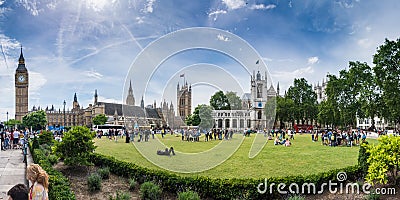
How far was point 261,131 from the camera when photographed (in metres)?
62.6

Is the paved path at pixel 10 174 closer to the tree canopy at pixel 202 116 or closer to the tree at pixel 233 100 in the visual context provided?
the tree canopy at pixel 202 116

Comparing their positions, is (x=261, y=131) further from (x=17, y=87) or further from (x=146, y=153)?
(x=17, y=87)

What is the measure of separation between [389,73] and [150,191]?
4091cm

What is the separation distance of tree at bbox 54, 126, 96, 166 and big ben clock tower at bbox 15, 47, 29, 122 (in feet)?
517

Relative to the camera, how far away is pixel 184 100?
61.6 feet

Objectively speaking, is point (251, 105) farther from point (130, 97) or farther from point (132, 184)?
point (132, 184)

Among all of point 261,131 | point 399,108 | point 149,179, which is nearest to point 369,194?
point 149,179

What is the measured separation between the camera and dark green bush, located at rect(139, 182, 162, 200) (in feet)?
38.1

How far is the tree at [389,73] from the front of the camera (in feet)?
133

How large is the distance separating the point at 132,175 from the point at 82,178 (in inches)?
108

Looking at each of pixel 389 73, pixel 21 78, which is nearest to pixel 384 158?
pixel 389 73

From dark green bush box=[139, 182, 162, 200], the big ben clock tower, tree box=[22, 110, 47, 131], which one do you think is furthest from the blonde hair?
the big ben clock tower

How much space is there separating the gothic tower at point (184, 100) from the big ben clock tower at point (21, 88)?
156895 millimetres

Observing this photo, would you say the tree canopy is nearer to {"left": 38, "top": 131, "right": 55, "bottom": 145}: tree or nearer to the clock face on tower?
{"left": 38, "top": 131, "right": 55, "bottom": 145}: tree
